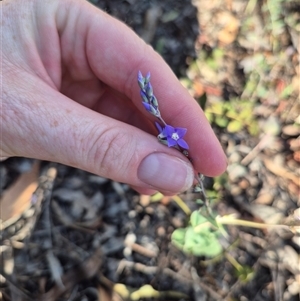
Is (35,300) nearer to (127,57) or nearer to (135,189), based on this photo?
(135,189)

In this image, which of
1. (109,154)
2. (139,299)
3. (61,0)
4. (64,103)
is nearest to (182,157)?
(109,154)

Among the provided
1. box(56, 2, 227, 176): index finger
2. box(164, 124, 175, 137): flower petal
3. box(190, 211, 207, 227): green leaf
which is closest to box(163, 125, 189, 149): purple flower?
box(164, 124, 175, 137): flower petal


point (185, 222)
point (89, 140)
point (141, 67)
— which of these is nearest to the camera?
point (89, 140)

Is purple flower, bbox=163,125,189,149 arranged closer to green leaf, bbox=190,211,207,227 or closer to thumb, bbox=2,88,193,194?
thumb, bbox=2,88,193,194

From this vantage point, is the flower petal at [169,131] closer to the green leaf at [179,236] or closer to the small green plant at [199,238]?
the small green plant at [199,238]

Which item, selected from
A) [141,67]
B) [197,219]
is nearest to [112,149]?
[141,67]

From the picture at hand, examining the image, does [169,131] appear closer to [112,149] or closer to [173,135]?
[173,135]
